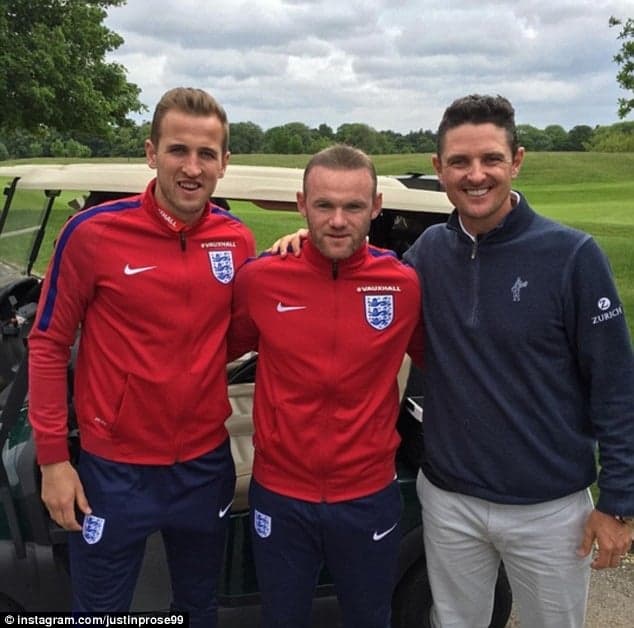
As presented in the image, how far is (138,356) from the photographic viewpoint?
1.97 m

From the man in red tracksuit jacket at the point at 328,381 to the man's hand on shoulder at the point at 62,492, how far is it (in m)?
0.50

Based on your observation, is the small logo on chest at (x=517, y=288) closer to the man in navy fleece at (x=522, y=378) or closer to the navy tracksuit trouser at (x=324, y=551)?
the man in navy fleece at (x=522, y=378)

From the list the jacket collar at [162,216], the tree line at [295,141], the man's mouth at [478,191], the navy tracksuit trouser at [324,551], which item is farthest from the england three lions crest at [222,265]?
the tree line at [295,141]

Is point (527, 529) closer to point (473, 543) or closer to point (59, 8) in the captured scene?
point (473, 543)

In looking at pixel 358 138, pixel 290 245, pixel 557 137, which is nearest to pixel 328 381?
pixel 290 245

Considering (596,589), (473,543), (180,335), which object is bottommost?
(596,589)

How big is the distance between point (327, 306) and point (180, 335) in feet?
1.35

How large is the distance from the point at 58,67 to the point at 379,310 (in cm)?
1404

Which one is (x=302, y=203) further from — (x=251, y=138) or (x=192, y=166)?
(x=251, y=138)

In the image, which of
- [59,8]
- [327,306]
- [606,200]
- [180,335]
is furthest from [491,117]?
[606,200]

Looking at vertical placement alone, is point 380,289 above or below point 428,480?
above

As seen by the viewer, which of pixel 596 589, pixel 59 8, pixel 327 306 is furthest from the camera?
pixel 59 8

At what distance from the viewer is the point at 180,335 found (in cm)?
199

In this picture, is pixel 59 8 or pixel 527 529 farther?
pixel 59 8
